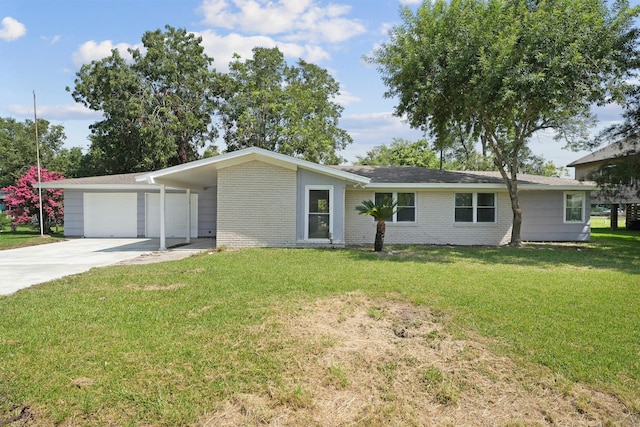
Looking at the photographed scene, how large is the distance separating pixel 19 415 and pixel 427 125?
15.7m

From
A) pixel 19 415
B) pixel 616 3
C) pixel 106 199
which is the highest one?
pixel 616 3

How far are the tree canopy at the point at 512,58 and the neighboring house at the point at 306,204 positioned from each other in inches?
68.7

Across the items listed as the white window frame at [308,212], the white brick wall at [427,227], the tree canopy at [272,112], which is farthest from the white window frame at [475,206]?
the tree canopy at [272,112]

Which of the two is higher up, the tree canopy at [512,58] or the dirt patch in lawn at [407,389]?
the tree canopy at [512,58]

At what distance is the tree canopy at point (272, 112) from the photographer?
87.8 ft

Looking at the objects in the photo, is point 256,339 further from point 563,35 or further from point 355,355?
point 563,35

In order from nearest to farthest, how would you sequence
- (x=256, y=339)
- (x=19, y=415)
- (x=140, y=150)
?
(x=19, y=415) → (x=256, y=339) → (x=140, y=150)

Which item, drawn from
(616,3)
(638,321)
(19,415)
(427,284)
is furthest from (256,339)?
(616,3)

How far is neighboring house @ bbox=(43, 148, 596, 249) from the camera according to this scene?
1303 centimetres

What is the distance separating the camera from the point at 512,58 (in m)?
12.0

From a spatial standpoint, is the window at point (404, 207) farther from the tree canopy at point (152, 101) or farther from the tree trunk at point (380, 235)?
the tree canopy at point (152, 101)

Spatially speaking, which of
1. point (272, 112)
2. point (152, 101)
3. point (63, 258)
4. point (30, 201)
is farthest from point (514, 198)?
point (30, 201)

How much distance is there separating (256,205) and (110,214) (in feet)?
28.2

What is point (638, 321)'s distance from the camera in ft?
17.4
